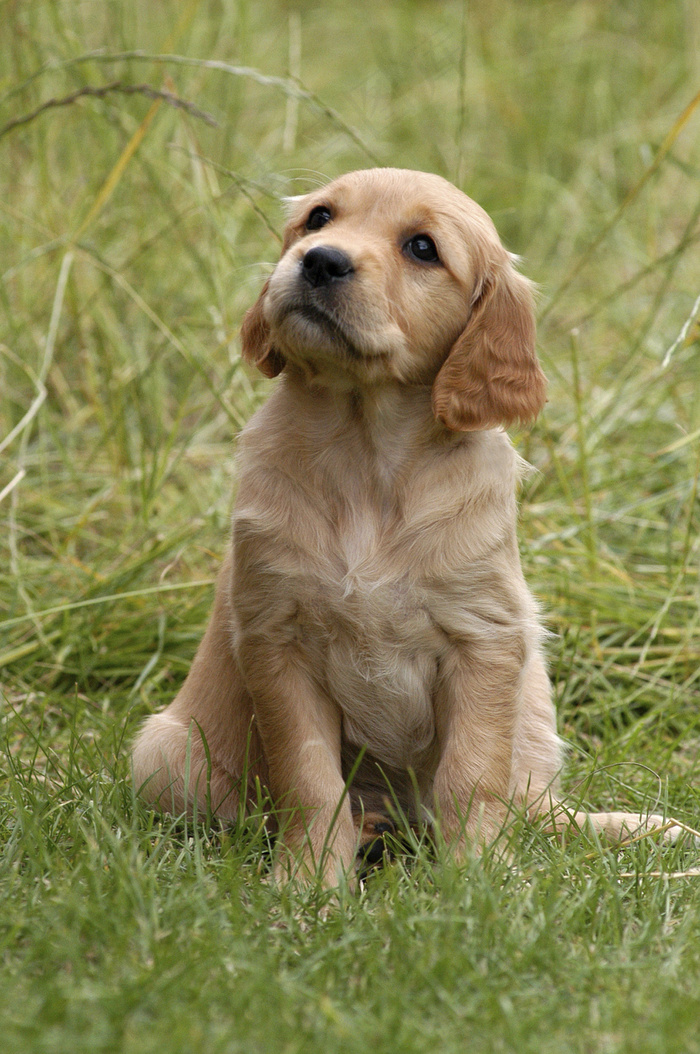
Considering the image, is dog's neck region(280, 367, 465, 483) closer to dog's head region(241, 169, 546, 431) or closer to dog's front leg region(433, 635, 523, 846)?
dog's head region(241, 169, 546, 431)

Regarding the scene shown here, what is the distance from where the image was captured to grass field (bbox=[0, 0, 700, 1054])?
216 cm

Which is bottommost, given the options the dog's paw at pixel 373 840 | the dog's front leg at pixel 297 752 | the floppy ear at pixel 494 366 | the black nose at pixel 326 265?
the dog's paw at pixel 373 840

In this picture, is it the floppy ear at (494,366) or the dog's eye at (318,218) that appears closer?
the floppy ear at (494,366)

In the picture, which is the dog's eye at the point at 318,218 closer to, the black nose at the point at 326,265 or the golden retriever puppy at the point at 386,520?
the golden retriever puppy at the point at 386,520

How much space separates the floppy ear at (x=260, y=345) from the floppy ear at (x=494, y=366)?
484 millimetres

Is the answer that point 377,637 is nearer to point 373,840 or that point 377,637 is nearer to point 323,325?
point 373,840

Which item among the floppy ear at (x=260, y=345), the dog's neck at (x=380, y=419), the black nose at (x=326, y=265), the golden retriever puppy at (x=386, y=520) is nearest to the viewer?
the black nose at (x=326, y=265)

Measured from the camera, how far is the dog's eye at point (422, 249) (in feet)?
9.61

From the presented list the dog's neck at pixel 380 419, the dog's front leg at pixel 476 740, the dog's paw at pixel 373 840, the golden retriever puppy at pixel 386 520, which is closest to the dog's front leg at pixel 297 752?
the golden retriever puppy at pixel 386 520

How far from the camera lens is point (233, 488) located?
4.18 meters

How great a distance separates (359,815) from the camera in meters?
3.18

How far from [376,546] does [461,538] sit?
0.20 m

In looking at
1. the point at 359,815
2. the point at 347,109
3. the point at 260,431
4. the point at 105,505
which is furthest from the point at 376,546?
the point at 347,109

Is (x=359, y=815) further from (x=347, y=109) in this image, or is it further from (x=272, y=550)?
(x=347, y=109)
